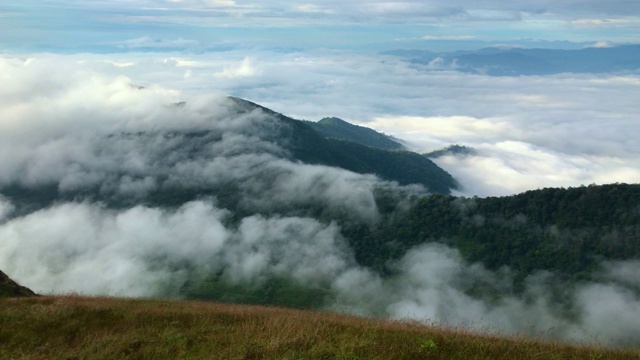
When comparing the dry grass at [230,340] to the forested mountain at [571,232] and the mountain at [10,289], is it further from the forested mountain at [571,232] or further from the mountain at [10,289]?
the forested mountain at [571,232]

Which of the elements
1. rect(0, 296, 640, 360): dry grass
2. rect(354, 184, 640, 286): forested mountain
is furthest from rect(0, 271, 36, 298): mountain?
rect(354, 184, 640, 286): forested mountain

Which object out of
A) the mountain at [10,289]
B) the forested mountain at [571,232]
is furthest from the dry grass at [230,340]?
the forested mountain at [571,232]

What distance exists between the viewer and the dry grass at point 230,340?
1124cm

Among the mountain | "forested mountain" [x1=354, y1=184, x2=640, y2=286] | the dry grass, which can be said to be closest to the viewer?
the dry grass

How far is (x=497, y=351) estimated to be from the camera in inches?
450

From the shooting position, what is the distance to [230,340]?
1209 centimetres

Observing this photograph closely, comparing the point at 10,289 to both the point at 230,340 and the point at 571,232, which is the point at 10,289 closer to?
the point at 230,340

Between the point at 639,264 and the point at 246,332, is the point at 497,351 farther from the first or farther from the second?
the point at 639,264

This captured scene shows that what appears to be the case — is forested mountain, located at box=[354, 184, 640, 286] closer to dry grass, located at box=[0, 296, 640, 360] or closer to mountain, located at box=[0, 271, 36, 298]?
dry grass, located at box=[0, 296, 640, 360]

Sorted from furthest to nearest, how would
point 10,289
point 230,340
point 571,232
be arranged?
point 571,232
point 10,289
point 230,340

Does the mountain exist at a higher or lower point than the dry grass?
lower

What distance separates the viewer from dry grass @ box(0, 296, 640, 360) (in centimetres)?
1124

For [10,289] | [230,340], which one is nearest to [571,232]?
[10,289]

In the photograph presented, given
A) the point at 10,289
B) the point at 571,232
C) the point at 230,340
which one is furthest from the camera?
the point at 571,232
